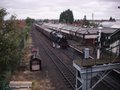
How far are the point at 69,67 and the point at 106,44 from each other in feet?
17.4

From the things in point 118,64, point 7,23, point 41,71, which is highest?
point 7,23

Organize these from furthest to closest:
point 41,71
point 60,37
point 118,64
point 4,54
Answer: point 60,37
point 41,71
point 4,54
point 118,64

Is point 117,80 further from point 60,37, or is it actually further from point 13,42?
point 60,37

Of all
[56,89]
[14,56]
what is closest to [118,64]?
[56,89]

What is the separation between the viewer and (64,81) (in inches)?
704

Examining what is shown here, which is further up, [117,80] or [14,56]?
[14,56]

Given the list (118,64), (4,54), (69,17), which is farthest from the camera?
(69,17)

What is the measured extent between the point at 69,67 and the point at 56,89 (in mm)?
6630

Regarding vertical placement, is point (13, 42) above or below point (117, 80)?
above

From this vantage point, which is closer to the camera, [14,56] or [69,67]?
[14,56]

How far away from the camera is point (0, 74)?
16359 millimetres

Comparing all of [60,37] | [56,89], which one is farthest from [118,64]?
[60,37]

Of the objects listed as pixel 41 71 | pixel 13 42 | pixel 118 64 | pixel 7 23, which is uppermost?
pixel 7 23

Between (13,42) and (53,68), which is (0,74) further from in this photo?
(53,68)
